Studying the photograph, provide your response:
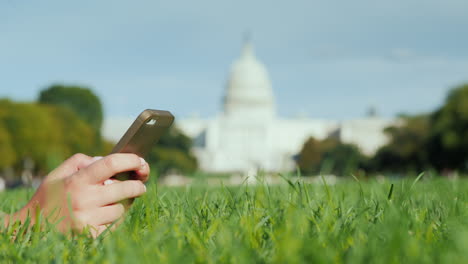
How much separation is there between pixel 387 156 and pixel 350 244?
69964mm

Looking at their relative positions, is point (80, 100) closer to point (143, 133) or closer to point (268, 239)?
point (143, 133)

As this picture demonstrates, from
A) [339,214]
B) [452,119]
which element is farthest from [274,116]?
[339,214]

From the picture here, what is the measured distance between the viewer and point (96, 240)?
1.74 m

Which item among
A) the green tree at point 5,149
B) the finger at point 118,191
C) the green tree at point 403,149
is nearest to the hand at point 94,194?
the finger at point 118,191

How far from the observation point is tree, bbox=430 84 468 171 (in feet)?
145

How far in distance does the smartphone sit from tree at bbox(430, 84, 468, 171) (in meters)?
43.9

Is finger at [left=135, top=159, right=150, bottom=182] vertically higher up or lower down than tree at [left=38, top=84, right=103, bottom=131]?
higher up

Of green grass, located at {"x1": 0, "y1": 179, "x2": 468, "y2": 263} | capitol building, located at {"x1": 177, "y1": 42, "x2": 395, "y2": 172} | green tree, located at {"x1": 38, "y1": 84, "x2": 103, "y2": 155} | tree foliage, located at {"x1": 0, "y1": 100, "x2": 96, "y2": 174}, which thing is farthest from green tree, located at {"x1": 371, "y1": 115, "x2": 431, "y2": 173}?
green grass, located at {"x1": 0, "y1": 179, "x2": 468, "y2": 263}

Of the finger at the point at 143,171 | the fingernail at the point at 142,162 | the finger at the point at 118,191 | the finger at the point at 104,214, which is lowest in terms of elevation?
the finger at the point at 104,214

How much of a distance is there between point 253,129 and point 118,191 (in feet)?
402

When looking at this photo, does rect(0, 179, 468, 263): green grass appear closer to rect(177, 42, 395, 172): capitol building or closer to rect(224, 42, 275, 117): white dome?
rect(177, 42, 395, 172): capitol building

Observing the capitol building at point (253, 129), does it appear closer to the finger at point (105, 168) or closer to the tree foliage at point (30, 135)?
the tree foliage at point (30, 135)

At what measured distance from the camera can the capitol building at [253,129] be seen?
4825 inches

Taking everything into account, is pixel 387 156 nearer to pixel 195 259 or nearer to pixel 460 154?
pixel 460 154
